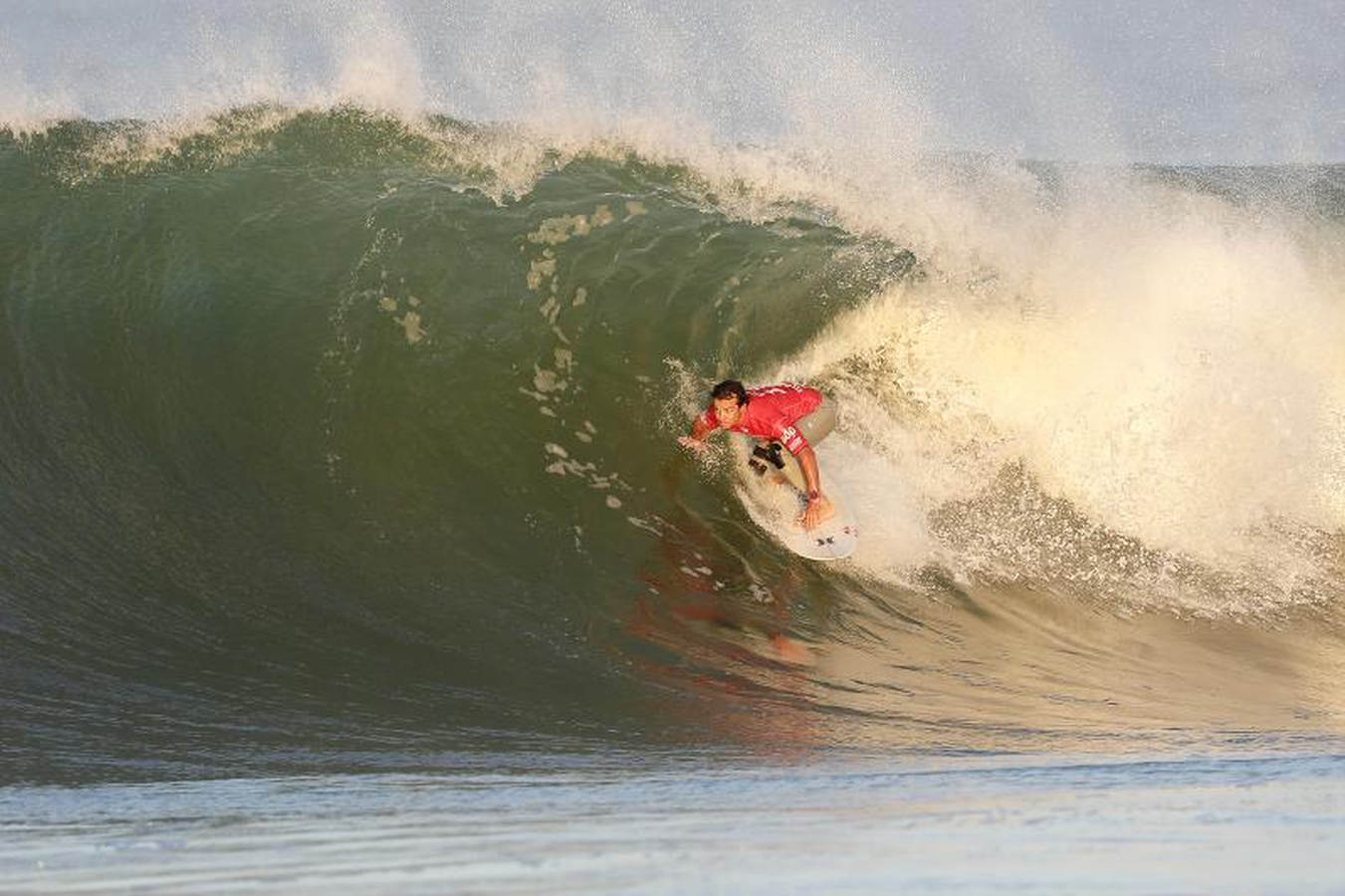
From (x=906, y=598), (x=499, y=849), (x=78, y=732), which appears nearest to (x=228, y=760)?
(x=78, y=732)

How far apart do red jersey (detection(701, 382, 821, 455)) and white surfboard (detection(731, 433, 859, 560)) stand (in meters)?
0.33

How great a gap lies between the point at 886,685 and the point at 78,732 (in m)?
3.18

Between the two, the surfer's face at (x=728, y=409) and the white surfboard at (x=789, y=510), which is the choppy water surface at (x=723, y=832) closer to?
the surfer's face at (x=728, y=409)

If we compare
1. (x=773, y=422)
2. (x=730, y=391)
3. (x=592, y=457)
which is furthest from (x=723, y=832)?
(x=592, y=457)

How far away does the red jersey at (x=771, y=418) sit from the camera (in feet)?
26.3

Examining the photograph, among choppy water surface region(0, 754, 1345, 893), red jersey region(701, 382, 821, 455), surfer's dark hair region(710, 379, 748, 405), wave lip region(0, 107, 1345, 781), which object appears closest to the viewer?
choppy water surface region(0, 754, 1345, 893)

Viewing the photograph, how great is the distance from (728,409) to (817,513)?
0.76 metres

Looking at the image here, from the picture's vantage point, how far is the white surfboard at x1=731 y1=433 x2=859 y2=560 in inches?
324

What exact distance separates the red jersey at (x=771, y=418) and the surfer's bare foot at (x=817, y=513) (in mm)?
308

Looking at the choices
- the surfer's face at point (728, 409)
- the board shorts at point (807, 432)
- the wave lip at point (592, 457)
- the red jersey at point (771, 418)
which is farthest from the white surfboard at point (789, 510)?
the surfer's face at point (728, 409)

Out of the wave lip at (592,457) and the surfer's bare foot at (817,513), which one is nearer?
the wave lip at (592,457)

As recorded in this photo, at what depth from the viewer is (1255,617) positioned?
856 cm

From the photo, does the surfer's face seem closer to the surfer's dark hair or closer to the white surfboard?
the surfer's dark hair

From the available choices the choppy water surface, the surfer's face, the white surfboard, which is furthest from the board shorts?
the choppy water surface
